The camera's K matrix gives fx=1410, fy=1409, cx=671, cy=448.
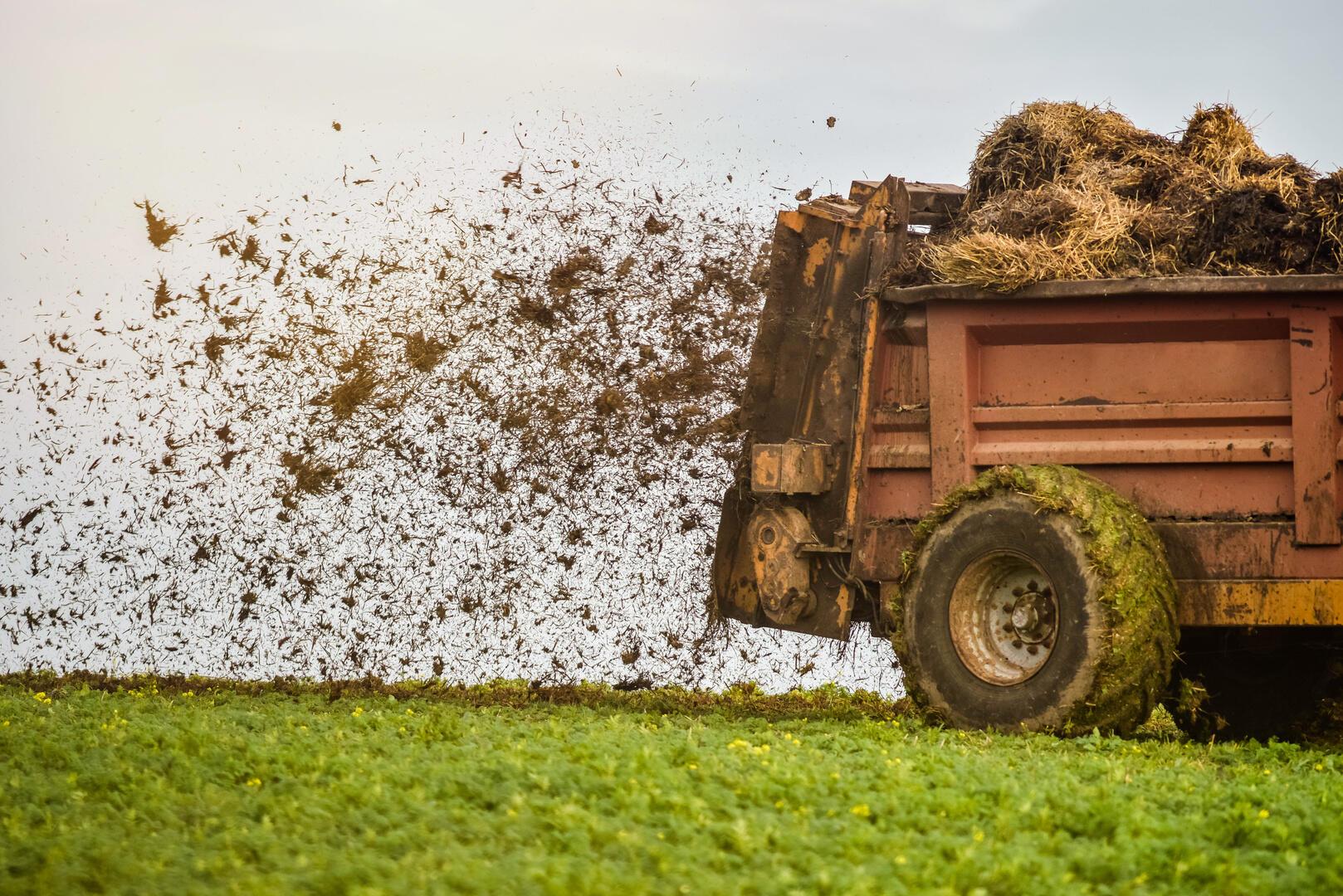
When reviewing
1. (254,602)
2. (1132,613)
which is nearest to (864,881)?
(1132,613)

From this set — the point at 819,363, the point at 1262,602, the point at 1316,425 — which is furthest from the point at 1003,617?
the point at 819,363

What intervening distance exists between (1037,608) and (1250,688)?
2051 mm

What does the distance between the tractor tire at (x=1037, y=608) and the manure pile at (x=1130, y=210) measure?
1.16 m


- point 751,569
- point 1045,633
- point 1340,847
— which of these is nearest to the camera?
point 1340,847

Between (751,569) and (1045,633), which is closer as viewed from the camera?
(1045,633)

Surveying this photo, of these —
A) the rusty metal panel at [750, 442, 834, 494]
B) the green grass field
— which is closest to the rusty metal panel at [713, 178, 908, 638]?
the rusty metal panel at [750, 442, 834, 494]

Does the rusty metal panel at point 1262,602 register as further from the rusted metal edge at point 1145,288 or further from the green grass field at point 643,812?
A: the rusted metal edge at point 1145,288

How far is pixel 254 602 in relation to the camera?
966cm

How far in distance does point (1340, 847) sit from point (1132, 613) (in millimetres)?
2222

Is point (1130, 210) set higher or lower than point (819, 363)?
higher

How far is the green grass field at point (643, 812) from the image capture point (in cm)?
404

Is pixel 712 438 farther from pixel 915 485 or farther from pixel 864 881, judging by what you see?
pixel 864 881

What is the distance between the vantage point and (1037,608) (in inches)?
284

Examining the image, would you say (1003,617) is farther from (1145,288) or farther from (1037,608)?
(1145,288)
